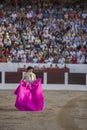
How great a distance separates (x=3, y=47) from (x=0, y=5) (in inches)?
138

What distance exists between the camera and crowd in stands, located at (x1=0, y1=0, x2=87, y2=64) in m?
19.0

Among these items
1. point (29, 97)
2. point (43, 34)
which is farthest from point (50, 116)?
point (43, 34)

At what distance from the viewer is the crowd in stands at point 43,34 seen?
1898 centimetres

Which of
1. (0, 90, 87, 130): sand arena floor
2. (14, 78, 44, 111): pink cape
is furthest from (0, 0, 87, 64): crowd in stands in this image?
(14, 78, 44, 111): pink cape

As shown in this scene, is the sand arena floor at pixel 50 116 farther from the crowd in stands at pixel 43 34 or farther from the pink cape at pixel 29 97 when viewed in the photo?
the crowd in stands at pixel 43 34

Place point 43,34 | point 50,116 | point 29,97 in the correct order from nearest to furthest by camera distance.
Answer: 1. point 50,116
2. point 29,97
3. point 43,34

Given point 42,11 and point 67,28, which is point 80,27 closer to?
point 67,28

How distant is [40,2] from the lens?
22.6 m

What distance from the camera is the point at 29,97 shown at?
10609 mm

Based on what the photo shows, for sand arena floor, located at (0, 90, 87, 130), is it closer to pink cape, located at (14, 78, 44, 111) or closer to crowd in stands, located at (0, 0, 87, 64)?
pink cape, located at (14, 78, 44, 111)

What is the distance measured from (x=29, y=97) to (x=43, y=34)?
982 cm

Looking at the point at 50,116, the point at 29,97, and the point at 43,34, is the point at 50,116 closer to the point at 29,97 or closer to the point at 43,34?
the point at 29,97

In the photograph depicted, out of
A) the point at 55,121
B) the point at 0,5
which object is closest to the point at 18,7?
the point at 0,5

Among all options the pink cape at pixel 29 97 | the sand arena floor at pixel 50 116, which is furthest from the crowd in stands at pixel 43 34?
the pink cape at pixel 29 97
